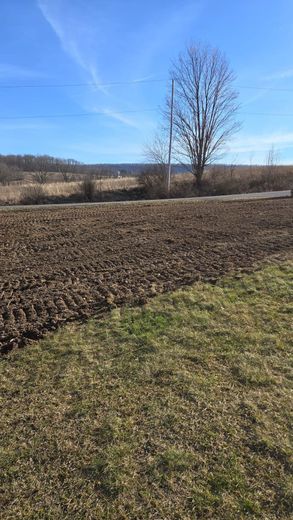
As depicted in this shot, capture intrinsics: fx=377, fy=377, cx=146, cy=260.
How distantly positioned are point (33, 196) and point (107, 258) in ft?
69.7

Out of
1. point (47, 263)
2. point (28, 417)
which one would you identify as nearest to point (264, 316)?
point (28, 417)

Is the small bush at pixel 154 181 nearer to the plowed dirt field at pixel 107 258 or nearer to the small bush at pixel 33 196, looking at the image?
the small bush at pixel 33 196

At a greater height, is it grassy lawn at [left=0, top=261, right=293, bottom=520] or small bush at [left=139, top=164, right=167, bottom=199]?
small bush at [left=139, top=164, right=167, bottom=199]

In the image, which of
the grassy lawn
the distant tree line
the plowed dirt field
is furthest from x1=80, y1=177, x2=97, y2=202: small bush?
the distant tree line

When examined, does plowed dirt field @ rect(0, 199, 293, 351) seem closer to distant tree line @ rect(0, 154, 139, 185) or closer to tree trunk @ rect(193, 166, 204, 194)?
tree trunk @ rect(193, 166, 204, 194)

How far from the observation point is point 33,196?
26.7 metres

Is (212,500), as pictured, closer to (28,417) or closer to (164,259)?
(28,417)

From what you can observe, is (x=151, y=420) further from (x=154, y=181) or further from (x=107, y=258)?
(x=154, y=181)

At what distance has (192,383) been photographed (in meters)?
3.17

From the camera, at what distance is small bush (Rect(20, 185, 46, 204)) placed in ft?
86.9

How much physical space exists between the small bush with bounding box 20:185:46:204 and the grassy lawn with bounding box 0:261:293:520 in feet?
78.1

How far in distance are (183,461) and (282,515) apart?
0.61m

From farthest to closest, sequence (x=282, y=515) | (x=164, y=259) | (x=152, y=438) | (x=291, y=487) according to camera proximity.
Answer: (x=164, y=259) < (x=152, y=438) < (x=291, y=487) < (x=282, y=515)

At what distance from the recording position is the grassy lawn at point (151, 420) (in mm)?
2115
